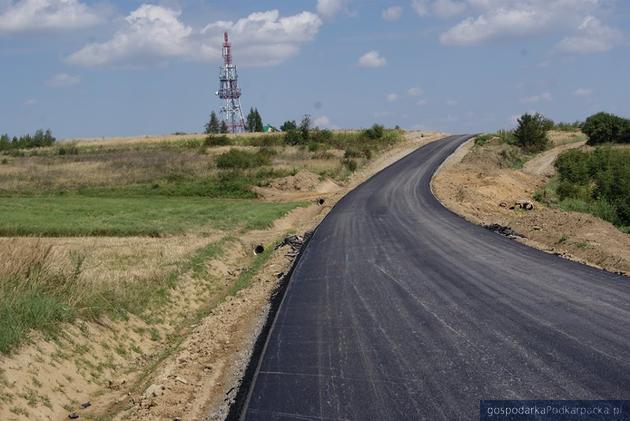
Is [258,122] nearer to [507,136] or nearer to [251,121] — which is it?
[251,121]

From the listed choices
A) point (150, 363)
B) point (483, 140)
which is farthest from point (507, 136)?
point (150, 363)

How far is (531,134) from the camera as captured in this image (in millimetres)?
71375

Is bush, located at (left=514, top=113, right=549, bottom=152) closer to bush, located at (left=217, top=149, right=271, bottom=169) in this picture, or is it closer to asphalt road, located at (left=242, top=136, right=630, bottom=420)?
bush, located at (left=217, top=149, right=271, bottom=169)

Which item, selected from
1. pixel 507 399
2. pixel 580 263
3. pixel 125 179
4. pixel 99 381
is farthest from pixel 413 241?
pixel 125 179

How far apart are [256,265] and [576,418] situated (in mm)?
16996

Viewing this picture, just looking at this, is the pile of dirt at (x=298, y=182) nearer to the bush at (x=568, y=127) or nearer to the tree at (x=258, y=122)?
the bush at (x=568, y=127)

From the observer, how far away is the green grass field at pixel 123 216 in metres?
29.8

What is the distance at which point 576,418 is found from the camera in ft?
24.8

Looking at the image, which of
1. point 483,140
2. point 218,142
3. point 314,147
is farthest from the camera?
point 218,142

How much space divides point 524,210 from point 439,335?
28.9m

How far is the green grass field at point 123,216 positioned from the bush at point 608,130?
128 ft

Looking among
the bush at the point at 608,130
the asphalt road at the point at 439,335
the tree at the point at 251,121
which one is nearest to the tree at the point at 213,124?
the tree at the point at 251,121

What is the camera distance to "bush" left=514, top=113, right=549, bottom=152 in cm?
7125

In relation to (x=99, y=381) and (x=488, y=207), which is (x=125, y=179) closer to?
(x=488, y=207)
